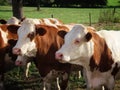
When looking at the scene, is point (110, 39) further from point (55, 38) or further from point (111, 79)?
point (55, 38)

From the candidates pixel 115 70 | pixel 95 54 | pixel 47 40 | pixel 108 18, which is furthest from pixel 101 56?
pixel 108 18

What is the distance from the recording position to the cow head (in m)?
6.12

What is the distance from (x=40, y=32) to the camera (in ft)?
20.8

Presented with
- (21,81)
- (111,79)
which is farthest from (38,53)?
(21,81)

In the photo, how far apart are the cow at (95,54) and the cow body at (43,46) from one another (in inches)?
36.6

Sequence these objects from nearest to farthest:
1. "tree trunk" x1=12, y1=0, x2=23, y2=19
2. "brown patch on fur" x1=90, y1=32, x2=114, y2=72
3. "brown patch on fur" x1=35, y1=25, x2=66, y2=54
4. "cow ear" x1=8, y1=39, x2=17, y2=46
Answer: "brown patch on fur" x1=90, y1=32, x2=114, y2=72 < "brown patch on fur" x1=35, y1=25, x2=66, y2=54 < "cow ear" x1=8, y1=39, x2=17, y2=46 < "tree trunk" x1=12, y1=0, x2=23, y2=19

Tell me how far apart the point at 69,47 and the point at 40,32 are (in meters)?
1.22

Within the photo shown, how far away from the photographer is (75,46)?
5301 millimetres

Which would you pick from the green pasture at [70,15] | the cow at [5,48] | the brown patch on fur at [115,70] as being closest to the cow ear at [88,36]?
the brown patch on fur at [115,70]

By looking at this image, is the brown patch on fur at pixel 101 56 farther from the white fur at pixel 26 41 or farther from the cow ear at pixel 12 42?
the cow ear at pixel 12 42

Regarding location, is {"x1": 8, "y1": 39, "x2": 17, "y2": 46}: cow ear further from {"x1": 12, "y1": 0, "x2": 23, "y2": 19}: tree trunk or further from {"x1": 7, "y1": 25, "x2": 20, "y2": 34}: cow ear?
{"x1": 12, "y1": 0, "x2": 23, "y2": 19}: tree trunk

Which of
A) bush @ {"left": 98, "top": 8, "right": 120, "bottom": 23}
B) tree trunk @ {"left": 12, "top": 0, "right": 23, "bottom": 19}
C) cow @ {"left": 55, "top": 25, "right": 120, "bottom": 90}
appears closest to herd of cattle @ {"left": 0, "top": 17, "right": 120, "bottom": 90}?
cow @ {"left": 55, "top": 25, "right": 120, "bottom": 90}

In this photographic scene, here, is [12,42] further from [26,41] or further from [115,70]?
[115,70]

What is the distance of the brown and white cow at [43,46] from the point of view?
628 centimetres
